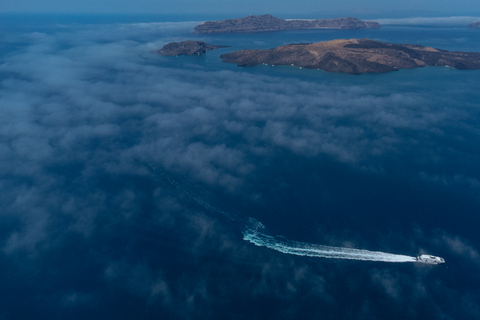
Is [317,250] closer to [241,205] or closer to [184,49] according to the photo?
[241,205]

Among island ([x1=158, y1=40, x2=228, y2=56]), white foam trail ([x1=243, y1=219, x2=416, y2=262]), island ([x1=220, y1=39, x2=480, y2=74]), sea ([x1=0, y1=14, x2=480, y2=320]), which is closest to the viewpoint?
sea ([x1=0, y1=14, x2=480, y2=320])

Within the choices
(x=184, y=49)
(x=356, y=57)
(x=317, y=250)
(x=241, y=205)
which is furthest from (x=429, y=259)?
(x=184, y=49)

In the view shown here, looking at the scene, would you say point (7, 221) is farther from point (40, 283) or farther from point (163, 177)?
point (163, 177)

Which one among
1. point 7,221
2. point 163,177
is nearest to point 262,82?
point 163,177

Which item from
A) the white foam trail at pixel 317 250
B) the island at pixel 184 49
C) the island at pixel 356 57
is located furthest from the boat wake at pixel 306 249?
the island at pixel 184 49

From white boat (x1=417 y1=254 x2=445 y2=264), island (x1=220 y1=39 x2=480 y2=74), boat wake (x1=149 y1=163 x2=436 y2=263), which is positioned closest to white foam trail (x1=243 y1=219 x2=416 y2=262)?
boat wake (x1=149 y1=163 x2=436 y2=263)

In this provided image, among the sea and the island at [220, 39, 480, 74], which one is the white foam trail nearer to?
the sea

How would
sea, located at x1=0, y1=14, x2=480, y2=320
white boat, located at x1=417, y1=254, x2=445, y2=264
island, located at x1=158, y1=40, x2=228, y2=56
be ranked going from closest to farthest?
1. sea, located at x1=0, y1=14, x2=480, y2=320
2. white boat, located at x1=417, y1=254, x2=445, y2=264
3. island, located at x1=158, y1=40, x2=228, y2=56
